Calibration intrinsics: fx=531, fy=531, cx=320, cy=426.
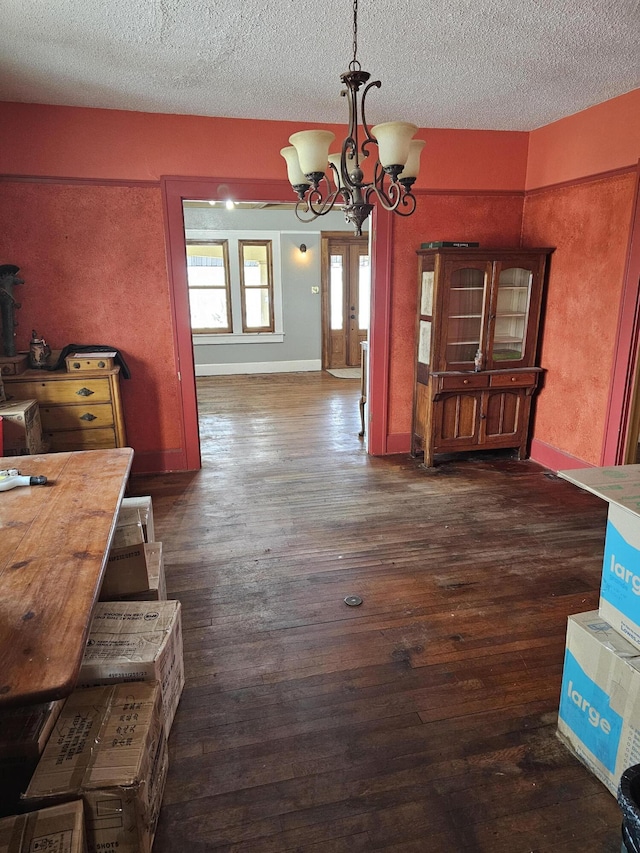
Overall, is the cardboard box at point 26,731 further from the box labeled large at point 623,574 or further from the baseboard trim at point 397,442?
the baseboard trim at point 397,442

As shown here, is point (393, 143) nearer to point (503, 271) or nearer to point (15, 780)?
point (15, 780)

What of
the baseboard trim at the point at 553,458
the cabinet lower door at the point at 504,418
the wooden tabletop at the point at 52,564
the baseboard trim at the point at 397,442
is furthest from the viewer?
the baseboard trim at the point at 397,442

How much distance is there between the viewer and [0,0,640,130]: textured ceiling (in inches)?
98.6

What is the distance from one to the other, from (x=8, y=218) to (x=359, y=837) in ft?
14.3

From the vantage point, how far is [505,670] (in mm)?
2254

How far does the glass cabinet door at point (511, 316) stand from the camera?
4531 millimetres

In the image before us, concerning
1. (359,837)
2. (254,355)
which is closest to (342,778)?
(359,837)

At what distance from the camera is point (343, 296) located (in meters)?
9.32

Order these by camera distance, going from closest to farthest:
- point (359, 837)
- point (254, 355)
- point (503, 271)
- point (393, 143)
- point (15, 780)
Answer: point (15, 780), point (359, 837), point (393, 143), point (503, 271), point (254, 355)

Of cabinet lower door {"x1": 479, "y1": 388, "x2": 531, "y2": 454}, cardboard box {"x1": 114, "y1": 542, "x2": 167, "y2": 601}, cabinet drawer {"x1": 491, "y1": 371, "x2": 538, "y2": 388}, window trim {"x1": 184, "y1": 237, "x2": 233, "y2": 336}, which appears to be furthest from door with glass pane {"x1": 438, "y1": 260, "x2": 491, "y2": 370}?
window trim {"x1": 184, "y1": 237, "x2": 233, "y2": 336}

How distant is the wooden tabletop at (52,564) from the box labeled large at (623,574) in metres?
1.55

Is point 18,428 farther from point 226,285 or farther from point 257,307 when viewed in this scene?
point 257,307

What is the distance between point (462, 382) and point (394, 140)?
8.96ft

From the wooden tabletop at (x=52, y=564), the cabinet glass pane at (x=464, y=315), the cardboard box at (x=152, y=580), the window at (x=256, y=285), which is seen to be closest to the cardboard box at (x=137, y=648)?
the cardboard box at (x=152, y=580)
